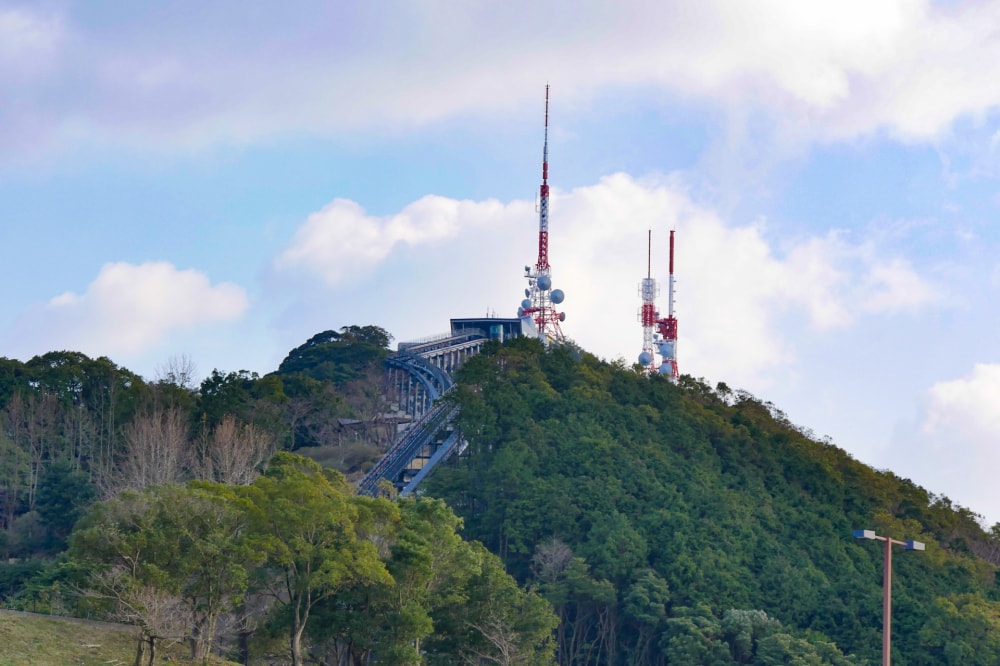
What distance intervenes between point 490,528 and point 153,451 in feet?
48.8

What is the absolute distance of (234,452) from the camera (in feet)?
204

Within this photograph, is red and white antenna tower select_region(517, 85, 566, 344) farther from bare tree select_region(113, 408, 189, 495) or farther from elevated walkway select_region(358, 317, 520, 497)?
bare tree select_region(113, 408, 189, 495)

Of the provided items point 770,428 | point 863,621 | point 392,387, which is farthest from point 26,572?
point 392,387

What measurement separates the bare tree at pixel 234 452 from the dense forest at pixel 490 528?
0.95ft

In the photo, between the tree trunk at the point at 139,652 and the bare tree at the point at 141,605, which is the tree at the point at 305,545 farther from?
the tree trunk at the point at 139,652

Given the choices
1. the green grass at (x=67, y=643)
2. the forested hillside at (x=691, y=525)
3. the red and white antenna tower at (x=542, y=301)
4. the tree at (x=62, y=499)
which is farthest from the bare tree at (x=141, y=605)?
the red and white antenna tower at (x=542, y=301)

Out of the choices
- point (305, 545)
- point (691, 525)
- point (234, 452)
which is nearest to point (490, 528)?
point (691, 525)

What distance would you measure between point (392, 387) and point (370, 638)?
5339 centimetres

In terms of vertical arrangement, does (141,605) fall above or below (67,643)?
above

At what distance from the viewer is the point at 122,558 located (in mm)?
41312

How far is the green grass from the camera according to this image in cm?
3859

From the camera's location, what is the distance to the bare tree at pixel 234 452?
60.3 m

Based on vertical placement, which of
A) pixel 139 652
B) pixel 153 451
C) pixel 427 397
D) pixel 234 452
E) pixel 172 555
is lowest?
pixel 139 652

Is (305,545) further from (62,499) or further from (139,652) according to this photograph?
(62,499)
